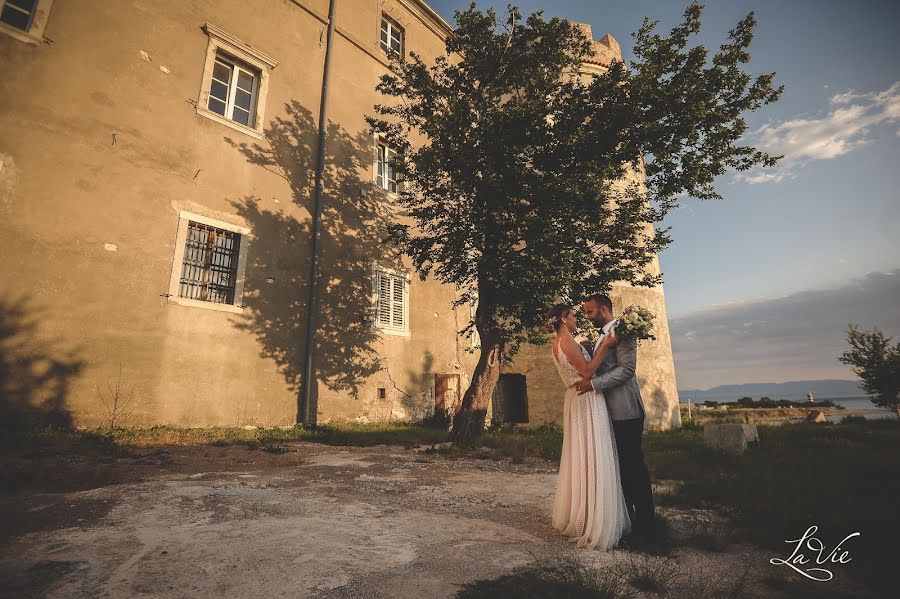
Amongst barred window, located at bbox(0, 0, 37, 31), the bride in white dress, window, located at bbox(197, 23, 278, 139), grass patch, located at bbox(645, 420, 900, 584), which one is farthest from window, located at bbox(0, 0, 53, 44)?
grass patch, located at bbox(645, 420, 900, 584)

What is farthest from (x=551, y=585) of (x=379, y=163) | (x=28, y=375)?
(x=379, y=163)

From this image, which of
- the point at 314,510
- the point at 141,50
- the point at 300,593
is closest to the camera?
the point at 300,593

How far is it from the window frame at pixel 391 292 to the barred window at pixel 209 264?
375 centimetres

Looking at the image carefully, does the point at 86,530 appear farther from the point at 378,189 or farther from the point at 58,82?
the point at 378,189

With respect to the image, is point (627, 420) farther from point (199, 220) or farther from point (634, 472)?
point (199, 220)

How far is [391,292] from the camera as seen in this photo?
12.6 meters

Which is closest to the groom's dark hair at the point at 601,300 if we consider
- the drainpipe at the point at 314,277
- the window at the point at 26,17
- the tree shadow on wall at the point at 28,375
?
the drainpipe at the point at 314,277

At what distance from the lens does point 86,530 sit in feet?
9.69

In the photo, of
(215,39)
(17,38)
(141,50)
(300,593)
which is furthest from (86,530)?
(215,39)

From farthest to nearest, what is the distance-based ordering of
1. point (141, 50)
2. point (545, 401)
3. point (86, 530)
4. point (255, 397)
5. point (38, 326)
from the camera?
point (545, 401) → point (255, 397) → point (141, 50) → point (38, 326) → point (86, 530)

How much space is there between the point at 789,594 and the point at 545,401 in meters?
12.1

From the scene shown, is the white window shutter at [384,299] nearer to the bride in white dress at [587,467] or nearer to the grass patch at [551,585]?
the bride in white dress at [587,467]

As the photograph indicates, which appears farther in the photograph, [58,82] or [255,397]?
[255,397]

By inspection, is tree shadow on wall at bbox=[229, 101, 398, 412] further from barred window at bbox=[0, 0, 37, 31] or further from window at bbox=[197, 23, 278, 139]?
barred window at bbox=[0, 0, 37, 31]
